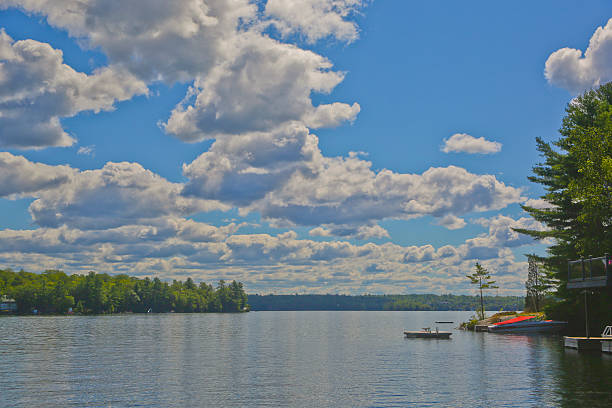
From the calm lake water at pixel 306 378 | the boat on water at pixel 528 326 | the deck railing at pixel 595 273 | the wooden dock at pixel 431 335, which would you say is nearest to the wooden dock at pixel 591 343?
the calm lake water at pixel 306 378

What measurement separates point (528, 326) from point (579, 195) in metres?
48.5

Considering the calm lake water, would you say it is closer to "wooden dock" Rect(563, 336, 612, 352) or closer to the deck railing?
"wooden dock" Rect(563, 336, 612, 352)

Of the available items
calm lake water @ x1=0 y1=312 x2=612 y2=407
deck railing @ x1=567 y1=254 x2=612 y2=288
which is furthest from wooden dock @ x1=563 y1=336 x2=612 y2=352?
deck railing @ x1=567 y1=254 x2=612 y2=288

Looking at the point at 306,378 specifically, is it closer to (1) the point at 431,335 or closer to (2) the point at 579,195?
(2) the point at 579,195

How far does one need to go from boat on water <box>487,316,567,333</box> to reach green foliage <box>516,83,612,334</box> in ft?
12.8

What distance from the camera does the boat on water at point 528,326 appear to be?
101 metres

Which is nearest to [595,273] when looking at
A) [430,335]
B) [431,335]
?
[431,335]

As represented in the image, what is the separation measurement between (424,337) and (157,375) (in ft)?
214

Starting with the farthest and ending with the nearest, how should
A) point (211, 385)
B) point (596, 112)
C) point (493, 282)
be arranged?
1. point (493, 282)
2. point (596, 112)
3. point (211, 385)

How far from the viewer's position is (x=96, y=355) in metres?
71.6

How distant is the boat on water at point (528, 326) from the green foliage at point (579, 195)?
3.91 m

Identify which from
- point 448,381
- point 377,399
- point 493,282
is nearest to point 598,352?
point 448,381

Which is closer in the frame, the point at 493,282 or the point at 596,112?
the point at 596,112

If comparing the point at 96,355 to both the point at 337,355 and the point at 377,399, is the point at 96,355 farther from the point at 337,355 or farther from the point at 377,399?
the point at 377,399
